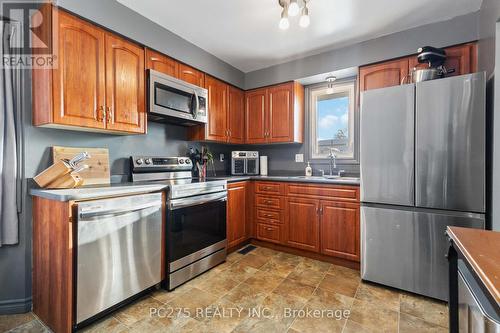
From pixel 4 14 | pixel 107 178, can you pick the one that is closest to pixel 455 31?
pixel 107 178

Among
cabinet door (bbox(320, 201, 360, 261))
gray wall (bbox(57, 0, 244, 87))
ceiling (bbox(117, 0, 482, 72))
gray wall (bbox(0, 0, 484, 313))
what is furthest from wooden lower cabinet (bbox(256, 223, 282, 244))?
ceiling (bbox(117, 0, 482, 72))

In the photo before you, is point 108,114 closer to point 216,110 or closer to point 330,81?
point 216,110

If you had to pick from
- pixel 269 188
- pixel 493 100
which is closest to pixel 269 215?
pixel 269 188

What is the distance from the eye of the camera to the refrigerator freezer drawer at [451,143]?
174 centimetres

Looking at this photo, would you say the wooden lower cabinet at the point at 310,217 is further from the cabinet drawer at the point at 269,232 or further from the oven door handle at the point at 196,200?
the oven door handle at the point at 196,200

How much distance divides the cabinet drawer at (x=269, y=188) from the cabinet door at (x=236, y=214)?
0.20 m

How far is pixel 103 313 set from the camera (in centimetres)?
163

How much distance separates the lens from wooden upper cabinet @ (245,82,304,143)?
10.5 ft

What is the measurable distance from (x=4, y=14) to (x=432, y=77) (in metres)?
3.47

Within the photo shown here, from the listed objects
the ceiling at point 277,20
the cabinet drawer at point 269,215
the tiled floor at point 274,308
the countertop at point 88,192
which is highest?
the ceiling at point 277,20

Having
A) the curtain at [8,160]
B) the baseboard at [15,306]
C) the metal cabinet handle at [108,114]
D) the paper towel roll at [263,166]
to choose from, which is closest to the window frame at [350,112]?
the paper towel roll at [263,166]

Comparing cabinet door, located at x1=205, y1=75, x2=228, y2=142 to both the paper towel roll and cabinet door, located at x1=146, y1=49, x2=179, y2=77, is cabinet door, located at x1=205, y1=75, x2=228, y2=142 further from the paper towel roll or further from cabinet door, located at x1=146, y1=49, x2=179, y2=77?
the paper towel roll

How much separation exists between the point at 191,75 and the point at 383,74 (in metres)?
2.15

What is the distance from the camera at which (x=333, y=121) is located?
3.26 meters
